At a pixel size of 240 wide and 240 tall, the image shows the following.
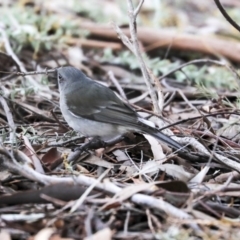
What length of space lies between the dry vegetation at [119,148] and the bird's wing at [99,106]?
160 mm

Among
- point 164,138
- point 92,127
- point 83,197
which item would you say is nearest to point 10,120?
point 92,127

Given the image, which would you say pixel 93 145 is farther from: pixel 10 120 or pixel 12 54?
pixel 12 54

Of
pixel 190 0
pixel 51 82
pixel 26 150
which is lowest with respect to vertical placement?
pixel 190 0

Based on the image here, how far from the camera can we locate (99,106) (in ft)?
12.2

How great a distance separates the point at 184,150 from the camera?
11.0 ft

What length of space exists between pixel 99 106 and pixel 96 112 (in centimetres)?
4

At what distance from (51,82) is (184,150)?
1.95 m

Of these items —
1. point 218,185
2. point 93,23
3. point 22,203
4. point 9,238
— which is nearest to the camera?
point 9,238

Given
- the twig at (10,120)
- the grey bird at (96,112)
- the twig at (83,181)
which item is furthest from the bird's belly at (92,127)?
the twig at (83,181)

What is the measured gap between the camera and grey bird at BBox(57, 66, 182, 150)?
355 centimetres

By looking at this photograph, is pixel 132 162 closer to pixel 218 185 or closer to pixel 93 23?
pixel 218 185

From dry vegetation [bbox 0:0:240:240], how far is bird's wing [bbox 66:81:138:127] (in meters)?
0.16

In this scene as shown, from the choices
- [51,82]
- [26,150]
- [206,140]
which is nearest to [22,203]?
[26,150]

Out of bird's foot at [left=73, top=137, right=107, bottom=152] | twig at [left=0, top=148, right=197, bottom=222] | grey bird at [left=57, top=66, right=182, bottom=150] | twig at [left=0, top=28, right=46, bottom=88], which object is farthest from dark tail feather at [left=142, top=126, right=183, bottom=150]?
twig at [left=0, top=28, right=46, bottom=88]
